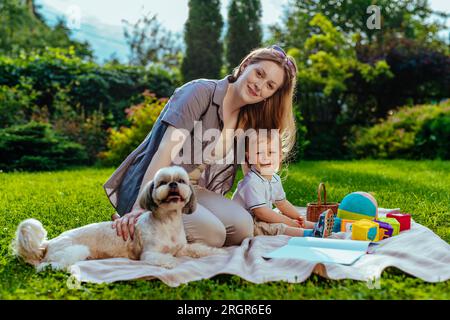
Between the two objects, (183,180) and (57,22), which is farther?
(57,22)

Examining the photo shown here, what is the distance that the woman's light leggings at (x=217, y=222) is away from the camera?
3.86 metres

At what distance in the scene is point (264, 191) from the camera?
4.52m

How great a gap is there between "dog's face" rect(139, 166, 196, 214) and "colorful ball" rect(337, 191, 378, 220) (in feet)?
5.29

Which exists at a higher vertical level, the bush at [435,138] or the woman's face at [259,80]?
the woman's face at [259,80]

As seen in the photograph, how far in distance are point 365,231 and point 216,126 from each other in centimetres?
127

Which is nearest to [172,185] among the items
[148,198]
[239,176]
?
[148,198]

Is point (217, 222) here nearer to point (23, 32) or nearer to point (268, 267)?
point (268, 267)

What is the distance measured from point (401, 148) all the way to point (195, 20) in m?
5.62

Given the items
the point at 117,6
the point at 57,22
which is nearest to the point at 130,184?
the point at 117,6

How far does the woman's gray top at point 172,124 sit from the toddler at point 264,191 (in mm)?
450

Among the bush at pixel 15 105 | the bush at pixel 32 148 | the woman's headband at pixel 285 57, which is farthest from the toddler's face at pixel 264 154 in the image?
the bush at pixel 15 105

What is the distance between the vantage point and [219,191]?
4562 millimetres

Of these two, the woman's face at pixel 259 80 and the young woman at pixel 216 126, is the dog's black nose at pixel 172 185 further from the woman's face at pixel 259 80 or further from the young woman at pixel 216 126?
the woman's face at pixel 259 80
